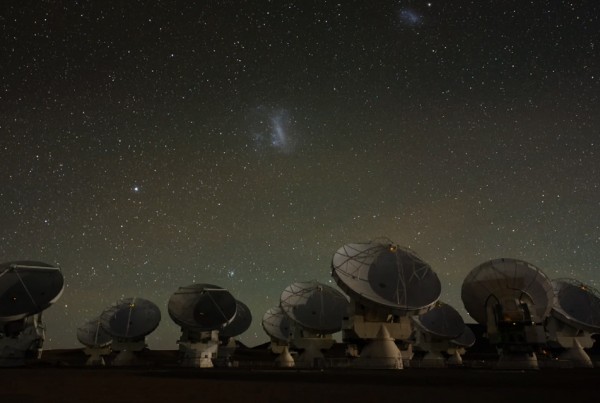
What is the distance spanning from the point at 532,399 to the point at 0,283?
123 ft

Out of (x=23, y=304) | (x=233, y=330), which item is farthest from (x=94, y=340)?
(x=23, y=304)

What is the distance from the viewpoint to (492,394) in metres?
13.8

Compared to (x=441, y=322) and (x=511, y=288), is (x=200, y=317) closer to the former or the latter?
(x=441, y=322)

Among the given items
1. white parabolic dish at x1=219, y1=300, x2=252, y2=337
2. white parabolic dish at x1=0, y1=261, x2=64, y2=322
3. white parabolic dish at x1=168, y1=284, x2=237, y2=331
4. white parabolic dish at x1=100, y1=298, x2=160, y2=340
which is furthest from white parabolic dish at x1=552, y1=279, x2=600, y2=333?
white parabolic dish at x1=0, y1=261, x2=64, y2=322

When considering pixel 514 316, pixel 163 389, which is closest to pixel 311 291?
pixel 514 316

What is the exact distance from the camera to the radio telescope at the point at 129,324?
4634 centimetres

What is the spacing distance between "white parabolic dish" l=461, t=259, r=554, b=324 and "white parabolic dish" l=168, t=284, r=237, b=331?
21.0 meters

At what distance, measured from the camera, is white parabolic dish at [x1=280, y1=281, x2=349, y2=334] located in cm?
4450

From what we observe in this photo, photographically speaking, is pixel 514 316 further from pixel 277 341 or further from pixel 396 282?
pixel 277 341

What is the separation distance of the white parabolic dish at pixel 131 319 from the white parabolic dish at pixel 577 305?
129 feet

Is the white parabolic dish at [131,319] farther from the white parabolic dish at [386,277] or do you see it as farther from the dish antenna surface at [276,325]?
the white parabolic dish at [386,277]

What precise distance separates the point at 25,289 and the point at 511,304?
120ft

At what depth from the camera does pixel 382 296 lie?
3209 cm

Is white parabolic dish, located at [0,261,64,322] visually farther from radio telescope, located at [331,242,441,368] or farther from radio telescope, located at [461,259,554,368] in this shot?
radio telescope, located at [461,259,554,368]
